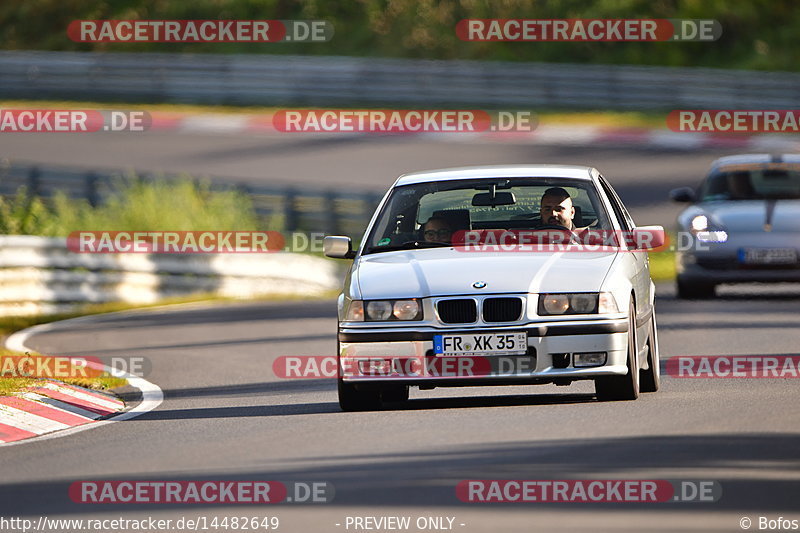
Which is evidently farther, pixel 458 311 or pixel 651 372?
pixel 651 372

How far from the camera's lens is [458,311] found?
409 inches

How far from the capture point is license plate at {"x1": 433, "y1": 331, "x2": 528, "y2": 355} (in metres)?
10.3

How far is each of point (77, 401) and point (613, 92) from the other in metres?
29.4

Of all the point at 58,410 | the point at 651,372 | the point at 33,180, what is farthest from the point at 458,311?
the point at 33,180

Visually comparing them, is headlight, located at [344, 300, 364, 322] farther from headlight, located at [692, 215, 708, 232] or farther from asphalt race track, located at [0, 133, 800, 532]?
headlight, located at [692, 215, 708, 232]

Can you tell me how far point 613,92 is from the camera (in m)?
40.5

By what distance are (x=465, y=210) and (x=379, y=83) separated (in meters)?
30.7

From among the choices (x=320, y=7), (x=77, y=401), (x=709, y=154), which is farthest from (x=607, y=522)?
(x=320, y=7)

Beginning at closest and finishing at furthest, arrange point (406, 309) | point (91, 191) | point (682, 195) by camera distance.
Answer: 1. point (406, 309)
2. point (682, 195)
3. point (91, 191)

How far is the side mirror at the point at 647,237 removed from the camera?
1163 cm

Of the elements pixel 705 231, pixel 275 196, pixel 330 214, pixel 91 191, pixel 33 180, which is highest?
pixel 33 180

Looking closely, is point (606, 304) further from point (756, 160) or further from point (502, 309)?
point (756, 160)

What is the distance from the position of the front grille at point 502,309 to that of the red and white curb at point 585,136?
25.4m

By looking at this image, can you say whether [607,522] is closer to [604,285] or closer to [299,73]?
[604,285]
